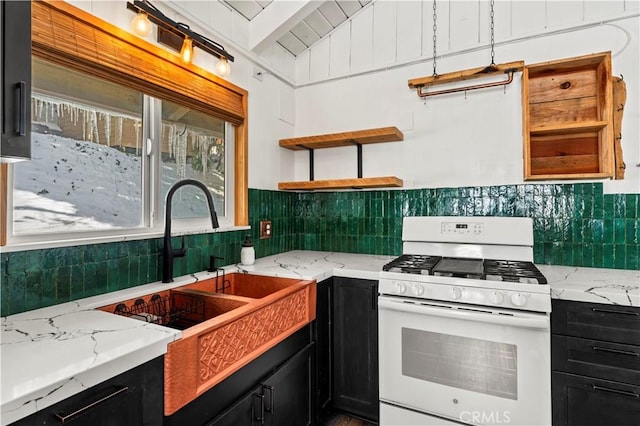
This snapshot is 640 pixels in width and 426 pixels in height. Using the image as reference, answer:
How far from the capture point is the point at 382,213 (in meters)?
2.57

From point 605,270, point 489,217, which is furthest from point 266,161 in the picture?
point 605,270

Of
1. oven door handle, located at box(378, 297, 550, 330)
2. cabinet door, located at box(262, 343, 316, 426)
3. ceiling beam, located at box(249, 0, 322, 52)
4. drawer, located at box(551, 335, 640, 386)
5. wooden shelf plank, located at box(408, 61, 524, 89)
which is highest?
ceiling beam, located at box(249, 0, 322, 52)

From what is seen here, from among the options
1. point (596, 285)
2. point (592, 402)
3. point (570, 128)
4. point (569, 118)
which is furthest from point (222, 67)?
point (592, 402)

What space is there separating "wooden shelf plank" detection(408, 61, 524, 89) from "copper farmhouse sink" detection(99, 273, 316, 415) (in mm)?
1604

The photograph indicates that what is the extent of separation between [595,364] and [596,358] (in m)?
0.03

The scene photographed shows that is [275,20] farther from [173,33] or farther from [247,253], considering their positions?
[247,253]

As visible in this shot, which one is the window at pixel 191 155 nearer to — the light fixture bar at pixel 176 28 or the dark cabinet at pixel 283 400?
the light fixture bar at pixel 176 28

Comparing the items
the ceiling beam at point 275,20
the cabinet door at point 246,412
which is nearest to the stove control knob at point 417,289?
the cabinet door at point 246,412

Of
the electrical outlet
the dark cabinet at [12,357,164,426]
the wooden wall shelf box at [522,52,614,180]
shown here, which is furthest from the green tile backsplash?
the dark cabinet at [12,357,164,426]

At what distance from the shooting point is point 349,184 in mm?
2375

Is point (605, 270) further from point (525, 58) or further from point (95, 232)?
point (95, 232)

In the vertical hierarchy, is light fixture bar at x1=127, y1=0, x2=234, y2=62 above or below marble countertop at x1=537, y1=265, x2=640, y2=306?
above

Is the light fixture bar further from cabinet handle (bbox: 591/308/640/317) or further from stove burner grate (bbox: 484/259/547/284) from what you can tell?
cabinet handle (bbox: 591/308/640/317)

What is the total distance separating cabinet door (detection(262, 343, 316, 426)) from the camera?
1438 millimetres
